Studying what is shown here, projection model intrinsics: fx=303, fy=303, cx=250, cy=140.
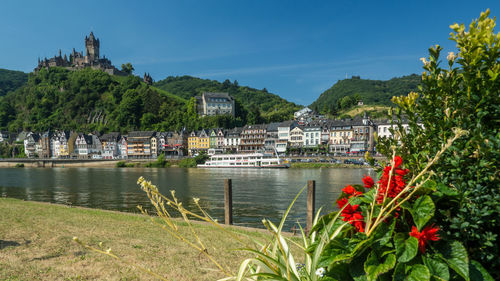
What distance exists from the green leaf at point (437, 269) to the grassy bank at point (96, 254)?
7.40ft

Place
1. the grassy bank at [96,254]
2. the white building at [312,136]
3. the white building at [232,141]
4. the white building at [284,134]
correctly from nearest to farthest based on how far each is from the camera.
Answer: the grassy bank at [96,254] < the white building at [312,136] < the white building at [284,134] < the white building at [232,141]

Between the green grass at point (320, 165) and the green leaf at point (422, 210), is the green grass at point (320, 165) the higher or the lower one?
the lower one

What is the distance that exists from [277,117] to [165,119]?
48456mm

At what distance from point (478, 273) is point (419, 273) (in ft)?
1.56

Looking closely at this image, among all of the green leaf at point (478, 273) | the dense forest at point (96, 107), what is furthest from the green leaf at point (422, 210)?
the dense forest at point (96, 107)

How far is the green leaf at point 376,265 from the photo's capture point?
1.78 metres

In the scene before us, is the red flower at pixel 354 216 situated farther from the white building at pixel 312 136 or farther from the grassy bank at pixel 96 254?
the white building at pixel 312 136

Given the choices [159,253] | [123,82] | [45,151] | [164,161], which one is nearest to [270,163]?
[164,161]

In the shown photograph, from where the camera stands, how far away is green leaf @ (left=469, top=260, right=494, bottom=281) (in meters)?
1.84

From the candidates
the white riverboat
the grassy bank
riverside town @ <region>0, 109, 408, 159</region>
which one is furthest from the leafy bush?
riverside town @ <region>0, 109, 408, 159</region>

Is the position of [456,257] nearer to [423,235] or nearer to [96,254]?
[423,235]

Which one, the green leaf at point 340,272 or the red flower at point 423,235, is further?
the green leaf at point 340,272

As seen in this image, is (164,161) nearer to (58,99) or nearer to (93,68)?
(58,99)

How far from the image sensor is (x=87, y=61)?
168875 millimetres
